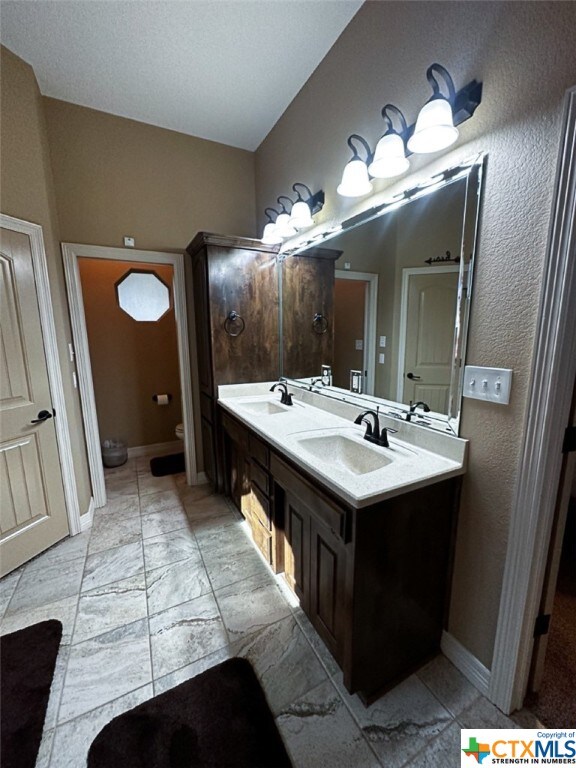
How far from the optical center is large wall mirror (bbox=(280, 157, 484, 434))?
4.13ft

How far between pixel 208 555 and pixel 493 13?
110 inches

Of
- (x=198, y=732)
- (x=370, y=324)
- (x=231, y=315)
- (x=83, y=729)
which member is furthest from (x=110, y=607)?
(x=370, y=324)

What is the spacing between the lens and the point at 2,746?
1.11 metres

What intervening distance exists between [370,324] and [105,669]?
6.78 ft

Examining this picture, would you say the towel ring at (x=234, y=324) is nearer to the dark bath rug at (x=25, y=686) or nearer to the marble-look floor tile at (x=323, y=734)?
the dark bath rug at (x=25, y=686)

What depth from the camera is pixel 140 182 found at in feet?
Result: 8.25

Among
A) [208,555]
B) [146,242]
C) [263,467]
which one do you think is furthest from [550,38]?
[208,555]

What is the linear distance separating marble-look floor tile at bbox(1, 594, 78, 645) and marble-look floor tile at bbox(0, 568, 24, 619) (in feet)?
0.18

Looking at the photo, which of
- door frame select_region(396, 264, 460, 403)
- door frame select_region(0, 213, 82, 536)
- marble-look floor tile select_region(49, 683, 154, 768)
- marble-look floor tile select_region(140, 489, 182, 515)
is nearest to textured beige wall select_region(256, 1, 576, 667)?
door frame select_region(396, 264, 460, 403)

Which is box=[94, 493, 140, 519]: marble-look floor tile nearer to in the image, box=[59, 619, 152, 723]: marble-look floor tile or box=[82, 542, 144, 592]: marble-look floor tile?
box=[82, 542, 144, 592]: marble-look floor tile

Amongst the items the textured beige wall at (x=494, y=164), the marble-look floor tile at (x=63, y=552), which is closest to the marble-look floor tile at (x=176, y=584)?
the marble-look floor tile at (x=63, y=552)

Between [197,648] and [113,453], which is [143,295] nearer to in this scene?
[113,453]

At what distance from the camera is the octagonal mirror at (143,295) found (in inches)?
139

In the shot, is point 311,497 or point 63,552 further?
point 63,552
